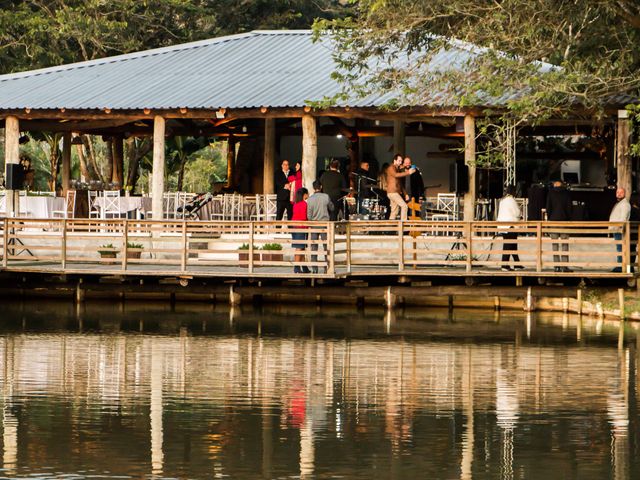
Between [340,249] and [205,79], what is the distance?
6259 mm

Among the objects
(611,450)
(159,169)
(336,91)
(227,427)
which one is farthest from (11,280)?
(611,450)

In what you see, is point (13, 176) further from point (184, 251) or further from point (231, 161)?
point (231, 161)

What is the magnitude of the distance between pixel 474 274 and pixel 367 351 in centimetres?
561

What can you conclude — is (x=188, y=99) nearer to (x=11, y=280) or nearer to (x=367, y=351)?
(x=11, y=280)

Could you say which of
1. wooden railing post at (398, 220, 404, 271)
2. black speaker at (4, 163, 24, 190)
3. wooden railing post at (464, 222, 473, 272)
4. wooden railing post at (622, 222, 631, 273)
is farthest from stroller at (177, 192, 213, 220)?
wooden railing post at (622, 222, 631, 273)

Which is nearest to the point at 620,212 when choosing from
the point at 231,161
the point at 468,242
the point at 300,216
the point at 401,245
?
the point at 468,242

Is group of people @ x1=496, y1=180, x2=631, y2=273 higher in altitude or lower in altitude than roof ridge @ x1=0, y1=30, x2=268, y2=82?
lower

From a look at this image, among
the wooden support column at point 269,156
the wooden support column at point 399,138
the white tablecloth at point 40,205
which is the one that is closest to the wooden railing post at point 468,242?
the wooden support column at point 399,138

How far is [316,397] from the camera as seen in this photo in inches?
653

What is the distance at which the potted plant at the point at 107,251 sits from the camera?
27.8 meters

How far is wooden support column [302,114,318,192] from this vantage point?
2880cm

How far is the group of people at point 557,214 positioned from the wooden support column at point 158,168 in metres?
7.07

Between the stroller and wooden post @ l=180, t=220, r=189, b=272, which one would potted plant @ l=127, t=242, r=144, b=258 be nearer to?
wooden post @ l=180, t=220, r=189, b=272

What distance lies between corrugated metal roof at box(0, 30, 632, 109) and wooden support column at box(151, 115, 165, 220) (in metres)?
0.47
